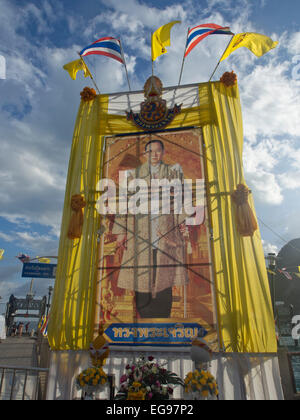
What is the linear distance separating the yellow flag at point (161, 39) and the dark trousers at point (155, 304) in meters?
7.60

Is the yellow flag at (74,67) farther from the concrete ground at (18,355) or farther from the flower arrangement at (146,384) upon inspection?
the concrete ground at (18,355)

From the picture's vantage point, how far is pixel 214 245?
721cm

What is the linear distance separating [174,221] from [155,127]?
11.2ft

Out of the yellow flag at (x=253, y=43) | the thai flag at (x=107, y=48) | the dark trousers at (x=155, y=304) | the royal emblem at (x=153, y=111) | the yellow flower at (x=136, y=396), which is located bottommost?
the yellow flower at (x=136, y=396)

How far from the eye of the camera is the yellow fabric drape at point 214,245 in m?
6.35

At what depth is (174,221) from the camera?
306 inches

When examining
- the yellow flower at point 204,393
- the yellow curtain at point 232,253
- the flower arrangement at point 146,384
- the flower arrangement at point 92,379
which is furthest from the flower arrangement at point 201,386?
the yellow curtain at point 232,253

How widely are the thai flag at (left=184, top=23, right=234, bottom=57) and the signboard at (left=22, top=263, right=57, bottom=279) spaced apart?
33.5ft

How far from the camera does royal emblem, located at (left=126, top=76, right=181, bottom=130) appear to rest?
872 cm

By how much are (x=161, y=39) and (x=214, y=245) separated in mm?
6936

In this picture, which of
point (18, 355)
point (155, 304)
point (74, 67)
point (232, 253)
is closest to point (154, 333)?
point (155, 304)

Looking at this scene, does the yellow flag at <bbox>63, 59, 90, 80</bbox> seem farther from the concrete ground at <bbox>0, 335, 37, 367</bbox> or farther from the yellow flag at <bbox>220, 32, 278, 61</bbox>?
the concrete ground at <bbox>0, 335, 37, 367</bbox>
